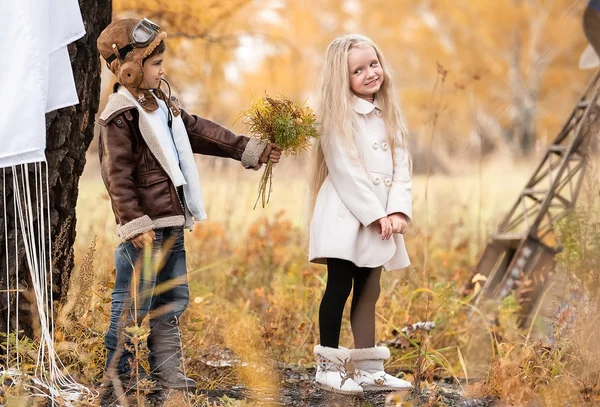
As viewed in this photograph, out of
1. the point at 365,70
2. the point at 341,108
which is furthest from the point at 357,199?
the point at 365,70

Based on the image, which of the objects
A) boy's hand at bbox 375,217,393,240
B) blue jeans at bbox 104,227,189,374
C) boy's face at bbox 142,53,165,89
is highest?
boy's face at bbox 142,53,165,89

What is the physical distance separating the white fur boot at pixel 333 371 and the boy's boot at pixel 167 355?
23.0 inches

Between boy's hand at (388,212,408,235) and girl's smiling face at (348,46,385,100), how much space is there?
0.57 m

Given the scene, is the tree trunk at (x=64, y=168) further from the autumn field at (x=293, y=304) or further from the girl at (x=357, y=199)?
the girl at (x=357, y=199)

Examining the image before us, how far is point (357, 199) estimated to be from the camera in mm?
3609

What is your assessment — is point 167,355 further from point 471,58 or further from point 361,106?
point 471,58

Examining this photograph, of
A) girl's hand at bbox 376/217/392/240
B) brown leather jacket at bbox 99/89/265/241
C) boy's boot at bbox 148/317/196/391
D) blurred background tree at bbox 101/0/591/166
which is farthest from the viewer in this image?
blurred background tree at bbox 101/0/591/166

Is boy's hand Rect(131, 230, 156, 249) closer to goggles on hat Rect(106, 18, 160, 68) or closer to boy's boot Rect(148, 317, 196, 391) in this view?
boy's boot Rect(148, 317, 196, 391)

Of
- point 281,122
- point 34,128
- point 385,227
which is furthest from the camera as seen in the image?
point 385,227

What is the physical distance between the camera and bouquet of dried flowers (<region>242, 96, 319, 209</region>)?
11.4 feet

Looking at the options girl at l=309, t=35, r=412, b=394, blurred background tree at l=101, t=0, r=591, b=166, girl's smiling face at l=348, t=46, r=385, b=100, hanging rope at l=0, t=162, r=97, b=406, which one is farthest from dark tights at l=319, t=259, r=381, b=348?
blurred background tree at l=101, t=0, r=591, b=166

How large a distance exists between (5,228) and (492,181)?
9332 mm

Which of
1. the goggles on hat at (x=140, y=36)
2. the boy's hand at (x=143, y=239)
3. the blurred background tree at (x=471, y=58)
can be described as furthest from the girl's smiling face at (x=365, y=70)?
the blurred background tree at (x=471, y=58)

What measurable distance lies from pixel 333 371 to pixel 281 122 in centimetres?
114
